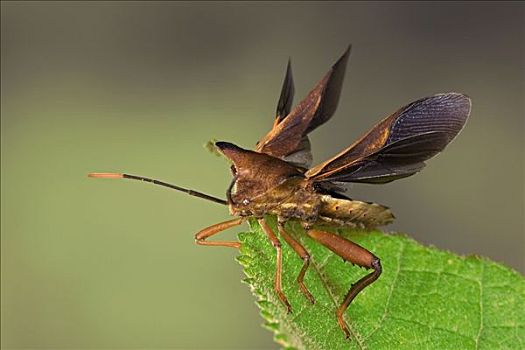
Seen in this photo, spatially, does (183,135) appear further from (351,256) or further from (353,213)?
(351,256)

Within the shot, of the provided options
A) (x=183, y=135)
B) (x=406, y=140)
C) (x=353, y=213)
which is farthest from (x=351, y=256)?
(x=183, y=135)

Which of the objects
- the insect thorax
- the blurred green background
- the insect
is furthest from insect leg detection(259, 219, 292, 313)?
the blurred green background

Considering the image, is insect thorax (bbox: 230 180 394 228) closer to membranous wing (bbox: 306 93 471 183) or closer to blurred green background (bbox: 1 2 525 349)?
membranous wing (bbox: 306 93 471 183)

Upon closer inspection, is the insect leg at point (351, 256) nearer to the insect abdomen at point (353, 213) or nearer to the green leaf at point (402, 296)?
the green leaf at point (402, 296)

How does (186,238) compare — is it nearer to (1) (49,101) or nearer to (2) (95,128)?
(2) (95,128)

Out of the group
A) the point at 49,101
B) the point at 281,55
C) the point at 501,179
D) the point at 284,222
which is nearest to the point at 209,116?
the point at 281,55

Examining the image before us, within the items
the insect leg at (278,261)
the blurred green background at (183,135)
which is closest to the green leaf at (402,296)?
the insect leg at (278,261)
